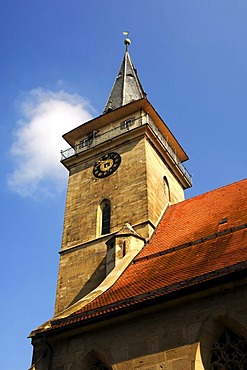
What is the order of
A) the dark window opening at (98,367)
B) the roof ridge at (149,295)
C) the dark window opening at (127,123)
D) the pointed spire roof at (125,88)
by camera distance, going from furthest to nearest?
the pointed spire roof at (125,88) < the dark window opening at (127,123) < the dark window opening at (98,367) < the roof ridge at (149,295)

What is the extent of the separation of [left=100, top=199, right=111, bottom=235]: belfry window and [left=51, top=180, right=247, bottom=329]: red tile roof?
1930 mm

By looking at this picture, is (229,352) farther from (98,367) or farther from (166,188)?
(166,188)

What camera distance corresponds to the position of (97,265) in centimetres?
1379

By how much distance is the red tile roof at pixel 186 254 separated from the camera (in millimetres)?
8336

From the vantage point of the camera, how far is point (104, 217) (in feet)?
50.7

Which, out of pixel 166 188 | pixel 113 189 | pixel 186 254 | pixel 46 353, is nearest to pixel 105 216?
pixel 113 189

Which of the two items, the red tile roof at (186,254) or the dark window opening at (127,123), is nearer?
the red tile roof at (186,254)

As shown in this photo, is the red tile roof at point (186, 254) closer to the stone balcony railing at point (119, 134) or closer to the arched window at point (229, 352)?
the arched window at point (229, 352)

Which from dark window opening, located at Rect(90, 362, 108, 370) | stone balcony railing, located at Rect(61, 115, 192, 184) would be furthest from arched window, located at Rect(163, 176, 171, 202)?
dark window opening, located at Rect(90, 362, 108, 370)

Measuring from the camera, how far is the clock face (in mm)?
16594

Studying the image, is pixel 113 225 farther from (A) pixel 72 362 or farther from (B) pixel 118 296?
(A) pixel 72 362

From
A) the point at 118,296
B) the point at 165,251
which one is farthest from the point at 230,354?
the point at 165,251

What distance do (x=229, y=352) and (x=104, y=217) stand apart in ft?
28.3

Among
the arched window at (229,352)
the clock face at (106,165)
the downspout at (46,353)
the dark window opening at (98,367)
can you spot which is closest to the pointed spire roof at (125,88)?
the clock face at (106,165)
